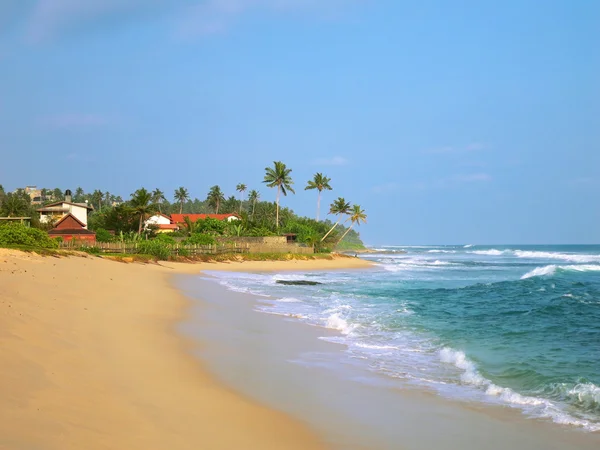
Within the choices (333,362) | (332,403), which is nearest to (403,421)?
(332,403)

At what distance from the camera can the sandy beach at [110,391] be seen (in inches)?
203

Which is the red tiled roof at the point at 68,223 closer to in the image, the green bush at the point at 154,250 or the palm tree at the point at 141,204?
the palm tree at the point at 141,204

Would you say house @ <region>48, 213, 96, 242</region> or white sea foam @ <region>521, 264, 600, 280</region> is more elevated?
A: house @ <region>48, 213, 96, 242</region>

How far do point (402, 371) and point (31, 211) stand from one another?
71.5 metres

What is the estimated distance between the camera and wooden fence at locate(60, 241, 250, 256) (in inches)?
1527

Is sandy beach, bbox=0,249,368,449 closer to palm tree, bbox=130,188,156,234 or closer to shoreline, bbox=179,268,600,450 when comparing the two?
shoreline, bbox=179,268,600,450

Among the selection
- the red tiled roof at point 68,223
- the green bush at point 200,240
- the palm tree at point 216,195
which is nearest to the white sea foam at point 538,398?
the green bush at point 200,240

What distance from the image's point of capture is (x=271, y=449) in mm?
5508

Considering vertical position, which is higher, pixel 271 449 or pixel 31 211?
Answer: pixel 31 211

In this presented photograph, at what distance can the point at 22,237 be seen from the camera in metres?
28.6

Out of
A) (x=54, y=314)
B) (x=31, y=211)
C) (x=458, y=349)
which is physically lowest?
(x=458, y=349)

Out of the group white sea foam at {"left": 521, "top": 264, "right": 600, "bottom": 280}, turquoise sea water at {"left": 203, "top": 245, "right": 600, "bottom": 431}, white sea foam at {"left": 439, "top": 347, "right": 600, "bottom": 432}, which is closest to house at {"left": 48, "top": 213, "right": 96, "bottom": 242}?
turquoise sea water at {"left": 203, "top": 245, "right": 600, "bottom": 431}

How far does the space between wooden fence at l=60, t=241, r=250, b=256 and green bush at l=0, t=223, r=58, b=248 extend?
729cm

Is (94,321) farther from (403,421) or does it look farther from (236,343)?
(403,421)
